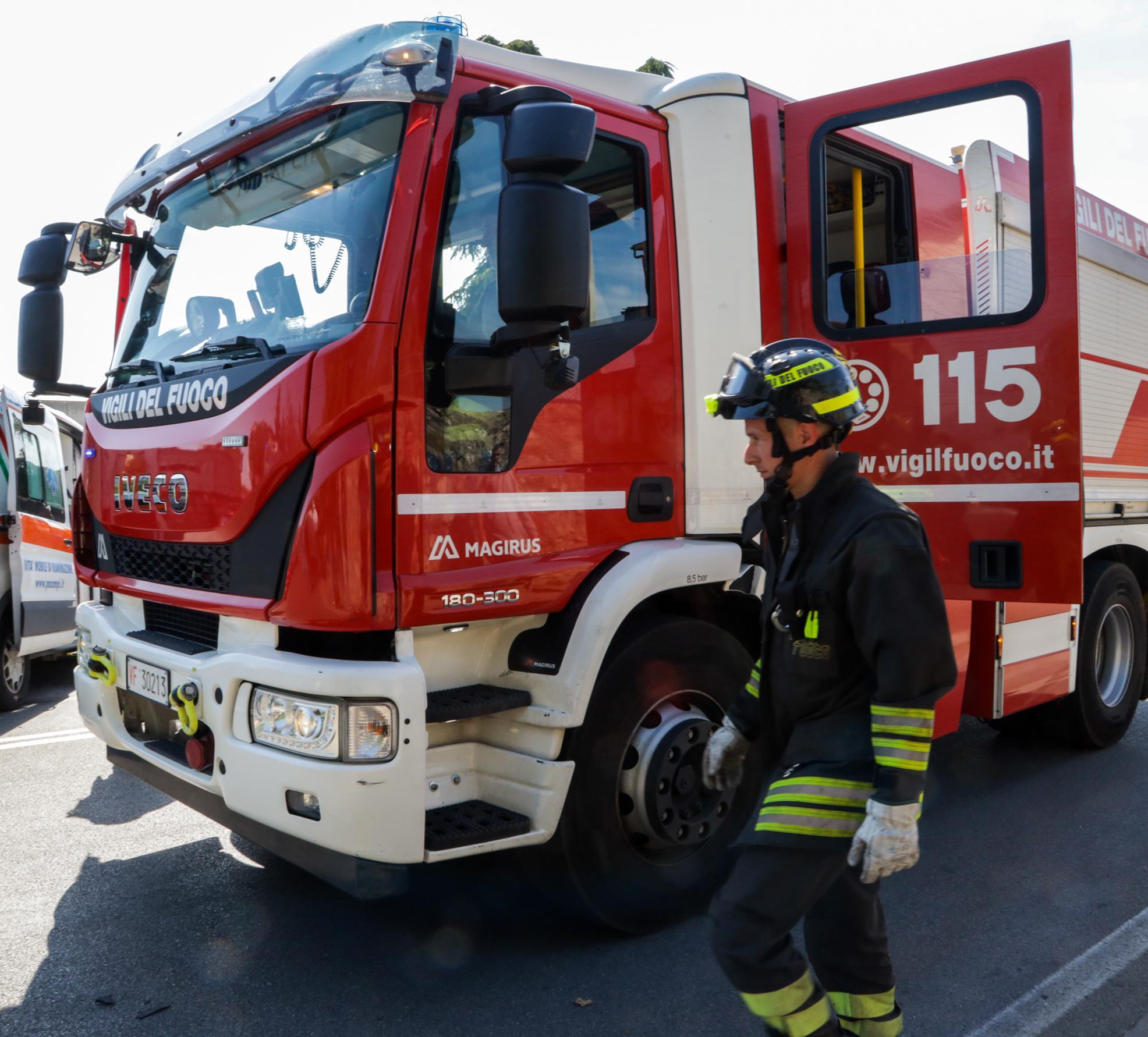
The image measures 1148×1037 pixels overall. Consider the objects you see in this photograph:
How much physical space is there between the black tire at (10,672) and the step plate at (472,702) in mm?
5138

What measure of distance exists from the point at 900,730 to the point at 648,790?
1.51m

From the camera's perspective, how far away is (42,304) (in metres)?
4.37

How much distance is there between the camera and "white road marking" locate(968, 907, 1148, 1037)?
3045 mm

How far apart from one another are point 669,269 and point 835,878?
2.21m

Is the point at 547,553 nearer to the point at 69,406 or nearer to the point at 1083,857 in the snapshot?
the point at 1083,857

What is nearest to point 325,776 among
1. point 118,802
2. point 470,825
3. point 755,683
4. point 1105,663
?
point 470,825

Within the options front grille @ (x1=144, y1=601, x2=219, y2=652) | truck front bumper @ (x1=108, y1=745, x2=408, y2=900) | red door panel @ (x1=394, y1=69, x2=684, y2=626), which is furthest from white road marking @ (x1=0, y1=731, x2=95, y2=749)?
red door panel @ (x1=394, y1=69, x2=684, y2=626)

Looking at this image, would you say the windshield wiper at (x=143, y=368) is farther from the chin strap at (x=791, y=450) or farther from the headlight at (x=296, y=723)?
the chin strap at (x=791, y=450)

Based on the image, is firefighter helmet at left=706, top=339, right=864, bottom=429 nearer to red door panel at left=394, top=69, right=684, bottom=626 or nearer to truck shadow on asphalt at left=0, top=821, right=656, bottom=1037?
red door panel at left=394, top=69, right=684, bottom=626

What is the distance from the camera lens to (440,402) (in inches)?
124

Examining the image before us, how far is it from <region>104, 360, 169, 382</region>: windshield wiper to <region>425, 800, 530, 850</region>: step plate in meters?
1.70

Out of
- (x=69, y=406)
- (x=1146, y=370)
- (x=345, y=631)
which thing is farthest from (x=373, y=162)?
(x=69, y=406)

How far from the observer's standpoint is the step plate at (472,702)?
3117 mm

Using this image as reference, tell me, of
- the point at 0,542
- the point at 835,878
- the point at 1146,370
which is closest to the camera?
the point at 835,878
